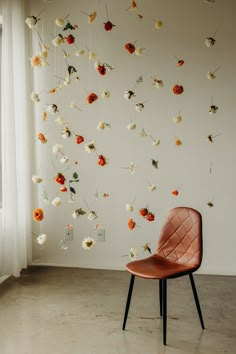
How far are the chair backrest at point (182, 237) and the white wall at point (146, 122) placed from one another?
812mm

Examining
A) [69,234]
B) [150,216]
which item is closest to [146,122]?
[150,216]

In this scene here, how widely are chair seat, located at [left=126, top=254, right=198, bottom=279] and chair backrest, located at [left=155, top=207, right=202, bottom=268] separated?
7 cm

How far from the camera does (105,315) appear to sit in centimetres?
253

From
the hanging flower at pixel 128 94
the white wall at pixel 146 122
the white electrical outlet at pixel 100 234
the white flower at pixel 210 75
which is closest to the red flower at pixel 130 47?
the white wall at pixel 146 122

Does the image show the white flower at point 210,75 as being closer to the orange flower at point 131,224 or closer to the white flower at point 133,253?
the orange flower at point 131,224

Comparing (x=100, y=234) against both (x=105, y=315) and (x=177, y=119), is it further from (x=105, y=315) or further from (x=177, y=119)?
(x=177, y=119)

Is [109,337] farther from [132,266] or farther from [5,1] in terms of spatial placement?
[5,1]

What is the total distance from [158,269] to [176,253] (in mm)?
255

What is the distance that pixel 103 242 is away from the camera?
11.2 feet

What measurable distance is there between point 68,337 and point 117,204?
1.34 m

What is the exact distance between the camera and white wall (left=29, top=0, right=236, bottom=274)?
10.4 ft

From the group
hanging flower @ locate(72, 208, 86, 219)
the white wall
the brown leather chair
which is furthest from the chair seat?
the white wall

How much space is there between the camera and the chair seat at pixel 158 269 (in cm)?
216

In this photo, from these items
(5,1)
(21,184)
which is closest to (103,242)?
(21,184)
